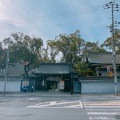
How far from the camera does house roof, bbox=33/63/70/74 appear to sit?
123 ft

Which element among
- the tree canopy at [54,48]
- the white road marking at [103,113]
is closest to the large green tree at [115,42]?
the tree canopy at [54,48]

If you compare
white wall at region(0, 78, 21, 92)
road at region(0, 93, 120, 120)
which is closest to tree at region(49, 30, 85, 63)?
white wall at region(0, 78, 21, 92)

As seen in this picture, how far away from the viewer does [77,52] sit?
4184 cm

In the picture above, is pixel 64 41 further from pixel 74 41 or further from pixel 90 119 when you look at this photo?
pixel 90 119

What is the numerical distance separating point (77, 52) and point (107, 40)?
833cm

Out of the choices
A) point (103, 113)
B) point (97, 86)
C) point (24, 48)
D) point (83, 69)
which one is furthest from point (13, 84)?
point (103, 113)

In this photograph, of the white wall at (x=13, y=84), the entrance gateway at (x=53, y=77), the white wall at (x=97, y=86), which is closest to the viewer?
the white wall at (x=97, y=86)

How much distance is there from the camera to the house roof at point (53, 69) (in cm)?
3762

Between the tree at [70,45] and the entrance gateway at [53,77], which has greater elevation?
the tree at [70,45]

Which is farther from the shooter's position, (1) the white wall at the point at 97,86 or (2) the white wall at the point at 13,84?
(2) the white wall at the point at 13,84

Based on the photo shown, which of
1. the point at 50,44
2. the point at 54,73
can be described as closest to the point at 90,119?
the point at 54,73

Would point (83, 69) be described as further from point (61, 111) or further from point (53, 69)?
point (61, 111)

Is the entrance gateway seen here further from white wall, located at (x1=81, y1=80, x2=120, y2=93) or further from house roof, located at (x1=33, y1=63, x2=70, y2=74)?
white wall, located at (x1=81, y1=80, x2=120, y2=93)

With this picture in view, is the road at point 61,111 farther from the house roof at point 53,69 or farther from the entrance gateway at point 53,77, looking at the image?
the house roof at point 53,69
